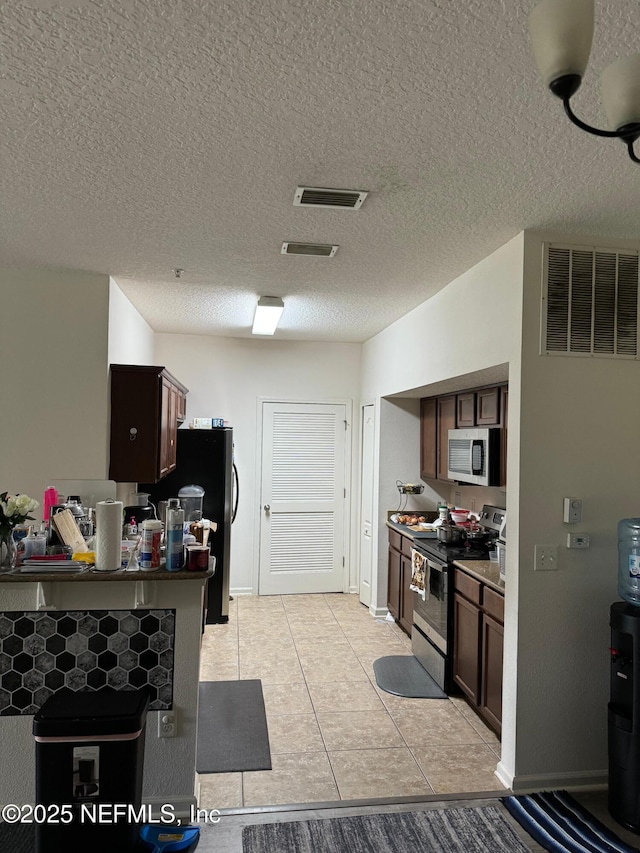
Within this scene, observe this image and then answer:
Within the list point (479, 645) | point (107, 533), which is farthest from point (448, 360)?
point (107, 533)

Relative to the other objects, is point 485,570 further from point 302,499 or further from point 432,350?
point 302,499

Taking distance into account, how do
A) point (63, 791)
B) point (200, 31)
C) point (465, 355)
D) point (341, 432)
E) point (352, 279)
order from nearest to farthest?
point (200, 31)
point (63, 791)
point (465, 355)
point (352, 279)
point (341, 432)

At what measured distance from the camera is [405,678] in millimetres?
4105

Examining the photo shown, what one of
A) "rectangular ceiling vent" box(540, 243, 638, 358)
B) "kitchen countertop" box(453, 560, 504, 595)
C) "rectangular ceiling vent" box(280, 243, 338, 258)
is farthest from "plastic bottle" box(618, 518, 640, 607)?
"rectangular ceiling vent" box(280, 243, 338, 258)

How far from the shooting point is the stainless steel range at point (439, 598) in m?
3.88

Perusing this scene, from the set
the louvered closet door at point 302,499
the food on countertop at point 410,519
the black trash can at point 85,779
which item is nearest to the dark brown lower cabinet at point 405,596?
the food on countertop at point 410,519

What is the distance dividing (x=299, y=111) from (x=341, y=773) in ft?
9.59

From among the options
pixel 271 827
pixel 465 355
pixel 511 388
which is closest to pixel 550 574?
pixel 511 388

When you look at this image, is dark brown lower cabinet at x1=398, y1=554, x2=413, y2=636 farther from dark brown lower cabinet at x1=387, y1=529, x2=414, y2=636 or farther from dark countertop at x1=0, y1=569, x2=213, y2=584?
dark countertop at x1=0, y1=569, x2=213, y2=584

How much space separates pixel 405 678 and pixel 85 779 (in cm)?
246

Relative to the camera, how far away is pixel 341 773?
2.94 m

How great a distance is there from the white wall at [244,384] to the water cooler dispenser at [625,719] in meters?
3.97

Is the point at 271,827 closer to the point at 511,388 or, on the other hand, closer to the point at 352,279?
the point at 511,388

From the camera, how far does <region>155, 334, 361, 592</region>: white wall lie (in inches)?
236
